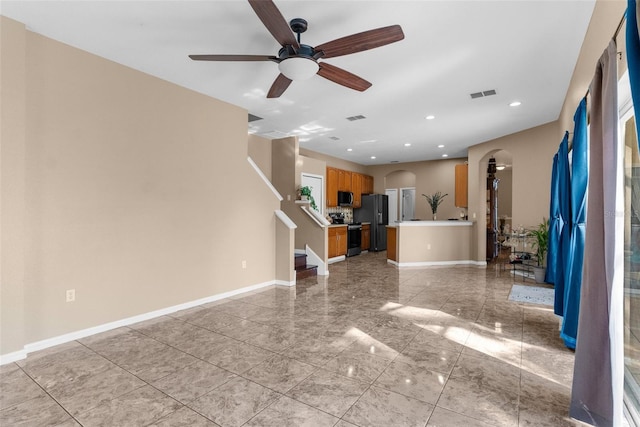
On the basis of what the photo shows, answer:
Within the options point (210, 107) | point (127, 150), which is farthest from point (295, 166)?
point (127, 150)

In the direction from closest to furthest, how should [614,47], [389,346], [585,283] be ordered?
[614,47], [585,283], [389,346]

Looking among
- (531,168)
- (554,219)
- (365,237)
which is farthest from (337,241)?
(554,219)

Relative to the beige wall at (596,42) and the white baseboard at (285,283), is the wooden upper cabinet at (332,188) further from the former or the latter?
the beige wall at (596,42)

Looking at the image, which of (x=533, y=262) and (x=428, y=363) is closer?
(x=428, y=363)

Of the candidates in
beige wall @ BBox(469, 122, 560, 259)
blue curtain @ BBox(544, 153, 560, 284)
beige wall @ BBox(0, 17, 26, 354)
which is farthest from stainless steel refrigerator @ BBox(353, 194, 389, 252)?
beige wall @ BBox(0, 17, 26, 354)

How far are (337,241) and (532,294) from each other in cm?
427

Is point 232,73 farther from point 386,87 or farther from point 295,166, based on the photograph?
point 295,166

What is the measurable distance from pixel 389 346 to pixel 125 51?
383 centimetres

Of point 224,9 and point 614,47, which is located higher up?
point 224,9

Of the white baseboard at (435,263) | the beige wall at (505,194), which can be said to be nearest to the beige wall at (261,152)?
the white baseboard at (435,263)

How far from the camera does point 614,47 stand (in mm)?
1696

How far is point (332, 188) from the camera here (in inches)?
328

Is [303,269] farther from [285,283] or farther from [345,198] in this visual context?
[345,198]

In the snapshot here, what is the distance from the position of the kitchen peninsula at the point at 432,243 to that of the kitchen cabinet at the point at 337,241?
1.26 meters
